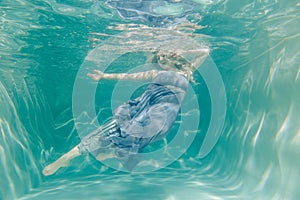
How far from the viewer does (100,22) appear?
1005 cm

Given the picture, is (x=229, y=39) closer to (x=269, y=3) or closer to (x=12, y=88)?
(x=269, y=3)

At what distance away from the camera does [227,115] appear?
13.9 m

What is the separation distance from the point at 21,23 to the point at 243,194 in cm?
1064

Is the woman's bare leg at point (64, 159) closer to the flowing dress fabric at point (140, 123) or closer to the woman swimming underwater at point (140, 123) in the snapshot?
the woman swimming underwater at point (140, 123)

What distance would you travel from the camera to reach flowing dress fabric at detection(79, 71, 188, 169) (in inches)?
246

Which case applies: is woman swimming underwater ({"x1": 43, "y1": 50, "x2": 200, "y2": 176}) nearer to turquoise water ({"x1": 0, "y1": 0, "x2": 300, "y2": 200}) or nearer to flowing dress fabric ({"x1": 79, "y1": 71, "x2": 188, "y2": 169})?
flowing dress fabric ({"x1": 79, "y1": 71, "x2": 188, "y2": 169})

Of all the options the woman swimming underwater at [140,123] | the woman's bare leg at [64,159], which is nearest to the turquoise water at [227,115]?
the woman's bare leg at [64,159]

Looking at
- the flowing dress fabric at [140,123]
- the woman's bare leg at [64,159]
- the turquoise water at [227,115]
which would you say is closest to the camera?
the flowing dress fabric at [140,123]

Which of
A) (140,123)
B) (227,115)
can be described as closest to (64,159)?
(140,123)

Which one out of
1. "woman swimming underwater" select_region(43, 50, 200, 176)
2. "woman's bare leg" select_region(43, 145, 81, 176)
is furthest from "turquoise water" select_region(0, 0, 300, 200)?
"woman swimming underwater" select_region(43, 50, 200, 176)

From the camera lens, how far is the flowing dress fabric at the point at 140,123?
6258 millimetres

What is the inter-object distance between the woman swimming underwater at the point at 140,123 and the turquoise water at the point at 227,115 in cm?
128

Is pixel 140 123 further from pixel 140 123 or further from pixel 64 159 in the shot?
pixel 64 159

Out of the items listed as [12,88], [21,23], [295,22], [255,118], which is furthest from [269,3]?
[12,88]
